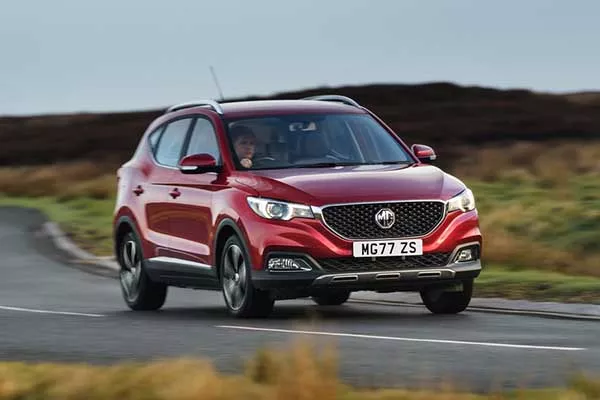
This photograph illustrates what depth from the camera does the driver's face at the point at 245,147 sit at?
1480 centimetres

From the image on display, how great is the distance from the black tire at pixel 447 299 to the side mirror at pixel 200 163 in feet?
6.50

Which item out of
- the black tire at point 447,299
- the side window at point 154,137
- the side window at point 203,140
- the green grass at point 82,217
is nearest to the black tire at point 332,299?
the black tire at point 447,299

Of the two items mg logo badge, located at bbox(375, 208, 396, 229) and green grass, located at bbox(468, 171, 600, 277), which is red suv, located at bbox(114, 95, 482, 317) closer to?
mg logo badge, located at bbox(375, 208, 396, 229)

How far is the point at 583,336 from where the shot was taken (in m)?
12.3

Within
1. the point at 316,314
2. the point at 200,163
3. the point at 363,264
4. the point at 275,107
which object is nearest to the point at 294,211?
the point at 363,264

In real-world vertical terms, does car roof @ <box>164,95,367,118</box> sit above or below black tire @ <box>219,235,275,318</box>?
above

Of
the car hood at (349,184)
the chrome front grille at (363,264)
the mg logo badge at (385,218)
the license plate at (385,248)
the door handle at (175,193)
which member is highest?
the car hood at (349,184)

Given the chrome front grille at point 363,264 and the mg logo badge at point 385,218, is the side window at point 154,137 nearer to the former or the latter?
the chrome front grille at point 363,264

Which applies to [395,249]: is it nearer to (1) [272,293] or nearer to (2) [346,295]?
(1) [272,293]

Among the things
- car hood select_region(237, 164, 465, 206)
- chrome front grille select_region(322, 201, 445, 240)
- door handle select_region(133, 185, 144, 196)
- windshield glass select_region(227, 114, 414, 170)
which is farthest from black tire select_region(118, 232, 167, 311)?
chrome front grille select_region(322, 201, 445, 240)

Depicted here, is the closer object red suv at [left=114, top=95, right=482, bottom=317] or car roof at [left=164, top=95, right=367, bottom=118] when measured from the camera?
red suv at [left=114, top=95, right=482, bottom=317]

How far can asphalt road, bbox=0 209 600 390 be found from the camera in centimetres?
1002

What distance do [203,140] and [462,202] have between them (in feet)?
8.16

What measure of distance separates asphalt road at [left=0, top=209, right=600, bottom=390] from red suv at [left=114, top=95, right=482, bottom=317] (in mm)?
328
